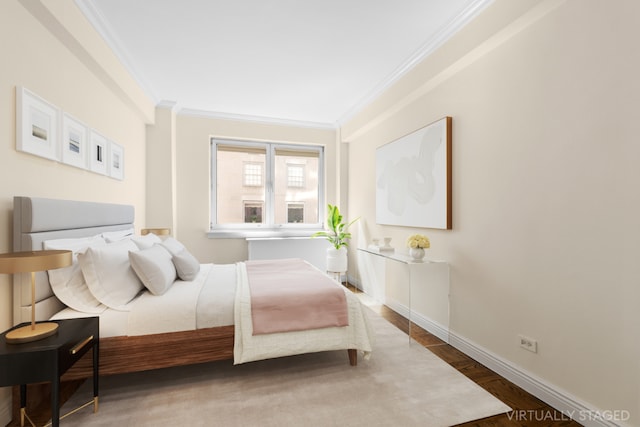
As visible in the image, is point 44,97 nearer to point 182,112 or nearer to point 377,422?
point 182,112

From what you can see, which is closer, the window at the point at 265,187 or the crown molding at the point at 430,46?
the crown molding at the point at 430,46

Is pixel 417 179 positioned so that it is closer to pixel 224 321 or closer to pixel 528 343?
pixel 528 343

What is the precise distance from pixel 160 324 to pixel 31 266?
80 cm

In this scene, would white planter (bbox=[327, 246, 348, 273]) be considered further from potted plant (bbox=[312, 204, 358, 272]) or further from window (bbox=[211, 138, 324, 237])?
window (bbox=[211, 138, 324, 237])

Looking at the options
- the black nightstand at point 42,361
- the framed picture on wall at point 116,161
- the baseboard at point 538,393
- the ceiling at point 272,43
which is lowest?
the baseboard at point 538,393

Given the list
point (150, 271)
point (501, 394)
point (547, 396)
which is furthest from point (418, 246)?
point (150, 271)

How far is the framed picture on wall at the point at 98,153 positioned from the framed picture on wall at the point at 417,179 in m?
3.09

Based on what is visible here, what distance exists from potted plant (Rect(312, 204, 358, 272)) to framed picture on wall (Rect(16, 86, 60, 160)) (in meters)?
3.47

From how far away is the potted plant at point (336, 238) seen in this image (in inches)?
185

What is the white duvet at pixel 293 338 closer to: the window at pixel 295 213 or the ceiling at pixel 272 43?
the ceiling at pixel 272 43

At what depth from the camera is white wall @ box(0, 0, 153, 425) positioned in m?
1.75

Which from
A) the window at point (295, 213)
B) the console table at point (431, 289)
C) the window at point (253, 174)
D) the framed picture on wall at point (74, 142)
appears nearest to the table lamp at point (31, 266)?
the framed picture on wall at point (74, 142)

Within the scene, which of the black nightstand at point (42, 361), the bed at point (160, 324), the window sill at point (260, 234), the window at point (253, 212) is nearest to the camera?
the black nightstand at point (42, 361)

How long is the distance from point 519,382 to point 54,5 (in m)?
4.03
